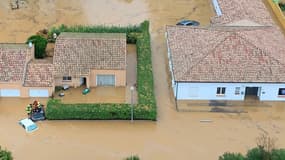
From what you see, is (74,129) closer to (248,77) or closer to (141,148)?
(141,148)

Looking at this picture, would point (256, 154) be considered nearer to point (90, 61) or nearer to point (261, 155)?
point (261, 155)

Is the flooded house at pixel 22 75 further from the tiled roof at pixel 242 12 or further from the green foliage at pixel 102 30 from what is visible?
the tiled roof at pixel 242 12

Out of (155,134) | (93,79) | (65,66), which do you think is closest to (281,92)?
(155,134)

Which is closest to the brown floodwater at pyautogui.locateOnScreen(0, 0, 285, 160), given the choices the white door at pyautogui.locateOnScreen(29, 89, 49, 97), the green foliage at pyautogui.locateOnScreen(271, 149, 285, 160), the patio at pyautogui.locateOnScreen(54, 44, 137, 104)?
the white door at pyautogui.locateOnScreen(29, 89, 49, 97)

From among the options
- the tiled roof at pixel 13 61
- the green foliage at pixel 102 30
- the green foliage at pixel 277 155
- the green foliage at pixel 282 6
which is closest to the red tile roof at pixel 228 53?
the green foliage at pixel 102 30

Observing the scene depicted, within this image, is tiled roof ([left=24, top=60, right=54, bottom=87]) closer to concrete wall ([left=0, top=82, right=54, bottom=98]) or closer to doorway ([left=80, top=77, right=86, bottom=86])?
concrete wall ([left=0, top=82, right=54, bottom=98])
